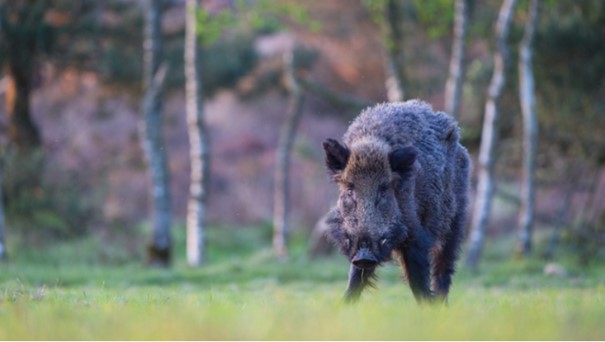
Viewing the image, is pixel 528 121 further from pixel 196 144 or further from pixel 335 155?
pixel 335 155

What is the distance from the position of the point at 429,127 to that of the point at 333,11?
21596 mm

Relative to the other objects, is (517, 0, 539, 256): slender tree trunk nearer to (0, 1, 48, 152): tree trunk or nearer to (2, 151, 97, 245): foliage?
(2, 151, 97, 245): foliage

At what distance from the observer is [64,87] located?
35.8 m

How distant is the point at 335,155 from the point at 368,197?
634 mm

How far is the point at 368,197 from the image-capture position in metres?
10.1

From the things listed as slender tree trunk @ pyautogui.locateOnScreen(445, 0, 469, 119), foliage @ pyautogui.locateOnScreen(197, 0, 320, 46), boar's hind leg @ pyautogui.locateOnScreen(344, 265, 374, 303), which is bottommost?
boar's hind leg @ pyautogui.locateOnScreen(344, 265, 374, 303)

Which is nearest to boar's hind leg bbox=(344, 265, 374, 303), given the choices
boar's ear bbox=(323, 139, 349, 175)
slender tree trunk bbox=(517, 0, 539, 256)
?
boar's ear bbox=(323, 139, 349, 175)

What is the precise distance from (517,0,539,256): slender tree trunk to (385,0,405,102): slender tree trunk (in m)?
3.27

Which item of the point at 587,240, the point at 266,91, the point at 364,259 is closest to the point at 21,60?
the point at 266,91

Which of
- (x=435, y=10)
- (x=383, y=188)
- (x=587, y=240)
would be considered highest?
(x=435, y=10)

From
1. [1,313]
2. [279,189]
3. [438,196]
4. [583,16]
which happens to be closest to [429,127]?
[438,196]

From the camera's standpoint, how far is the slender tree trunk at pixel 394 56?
81.7 ft

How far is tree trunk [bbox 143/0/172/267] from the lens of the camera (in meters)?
23.5

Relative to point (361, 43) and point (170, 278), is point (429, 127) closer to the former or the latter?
point (170, 278)
